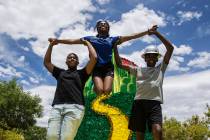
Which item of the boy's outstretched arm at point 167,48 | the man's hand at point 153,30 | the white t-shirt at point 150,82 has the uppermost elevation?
the man's hand at point 153,30

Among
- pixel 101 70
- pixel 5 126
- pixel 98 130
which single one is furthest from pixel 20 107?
pixel 101 70

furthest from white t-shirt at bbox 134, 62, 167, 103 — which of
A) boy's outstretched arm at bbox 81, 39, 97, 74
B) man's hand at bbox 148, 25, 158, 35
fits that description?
boy's outstretched arm at bbox 81, 39, 97, 74

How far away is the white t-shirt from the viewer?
6621 millimetres

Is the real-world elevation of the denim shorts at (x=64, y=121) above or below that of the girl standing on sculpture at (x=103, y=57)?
below

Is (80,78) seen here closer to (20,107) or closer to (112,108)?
(112,108)

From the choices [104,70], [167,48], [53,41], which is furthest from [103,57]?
[167,48]

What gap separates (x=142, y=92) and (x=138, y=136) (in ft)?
2.46

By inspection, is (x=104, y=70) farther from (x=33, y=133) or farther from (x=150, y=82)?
(x=33, y=133)

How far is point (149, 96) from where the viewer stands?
661 cm

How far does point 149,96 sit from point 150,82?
0.81 feet

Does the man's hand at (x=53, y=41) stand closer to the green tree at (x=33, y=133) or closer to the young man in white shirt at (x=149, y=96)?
the young man in white shirt at (x=149, y=96)

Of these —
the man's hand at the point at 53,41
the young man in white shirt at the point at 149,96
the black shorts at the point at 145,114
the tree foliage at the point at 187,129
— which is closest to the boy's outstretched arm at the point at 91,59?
the man's hand at the point at 53,41

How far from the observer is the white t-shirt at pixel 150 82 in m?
6.62

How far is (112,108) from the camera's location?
11.1 metres
